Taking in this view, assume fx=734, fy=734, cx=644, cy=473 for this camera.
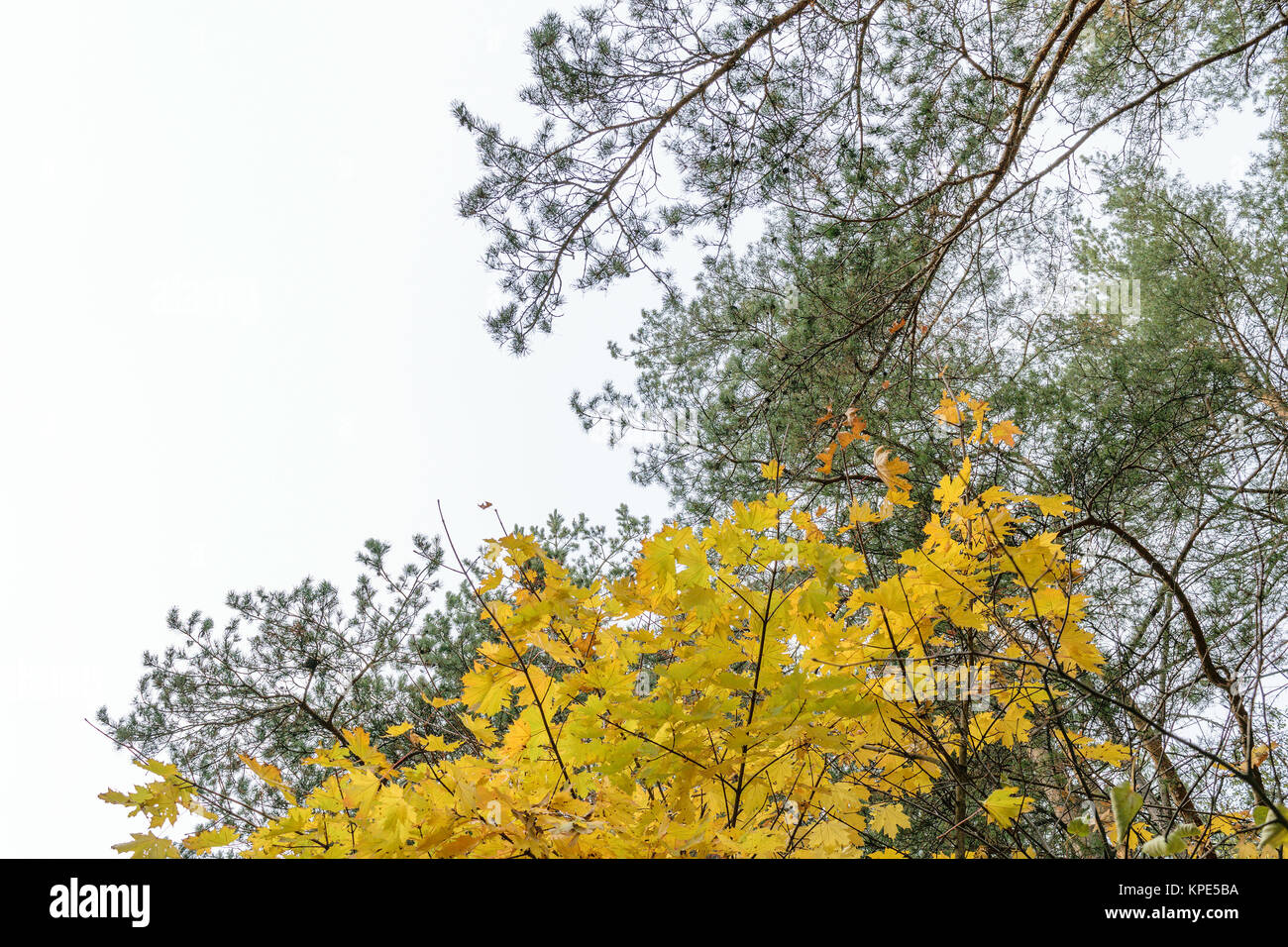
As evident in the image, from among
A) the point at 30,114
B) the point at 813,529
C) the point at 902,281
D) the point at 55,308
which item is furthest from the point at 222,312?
the point at 813,529

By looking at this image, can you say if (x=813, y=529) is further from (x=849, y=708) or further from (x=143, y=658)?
(x=143, y=658)

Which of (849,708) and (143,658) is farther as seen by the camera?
(143,658)

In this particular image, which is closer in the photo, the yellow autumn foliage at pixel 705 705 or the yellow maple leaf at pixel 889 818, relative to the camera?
the yellow autumn foliage at pixel 705 705

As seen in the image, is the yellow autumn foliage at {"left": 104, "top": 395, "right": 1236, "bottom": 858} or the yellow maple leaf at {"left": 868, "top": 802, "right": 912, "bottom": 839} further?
the yellow maple leaf at {"left": 868, "top": 802, "right": 912, "bottom": 839}

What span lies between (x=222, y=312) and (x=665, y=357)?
2647 cm

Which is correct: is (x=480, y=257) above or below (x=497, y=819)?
above

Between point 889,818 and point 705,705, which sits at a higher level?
point 705,705

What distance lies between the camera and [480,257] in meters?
3.24

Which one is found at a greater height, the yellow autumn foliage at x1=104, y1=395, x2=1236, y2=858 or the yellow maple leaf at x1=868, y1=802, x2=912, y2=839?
the yellow autumn foliage at x1=104, y1=395, x2=1236, y2=858

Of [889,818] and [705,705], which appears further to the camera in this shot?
[889,818]

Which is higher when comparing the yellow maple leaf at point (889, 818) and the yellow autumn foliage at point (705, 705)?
the yellow autumn foliage at point (705, 705)
